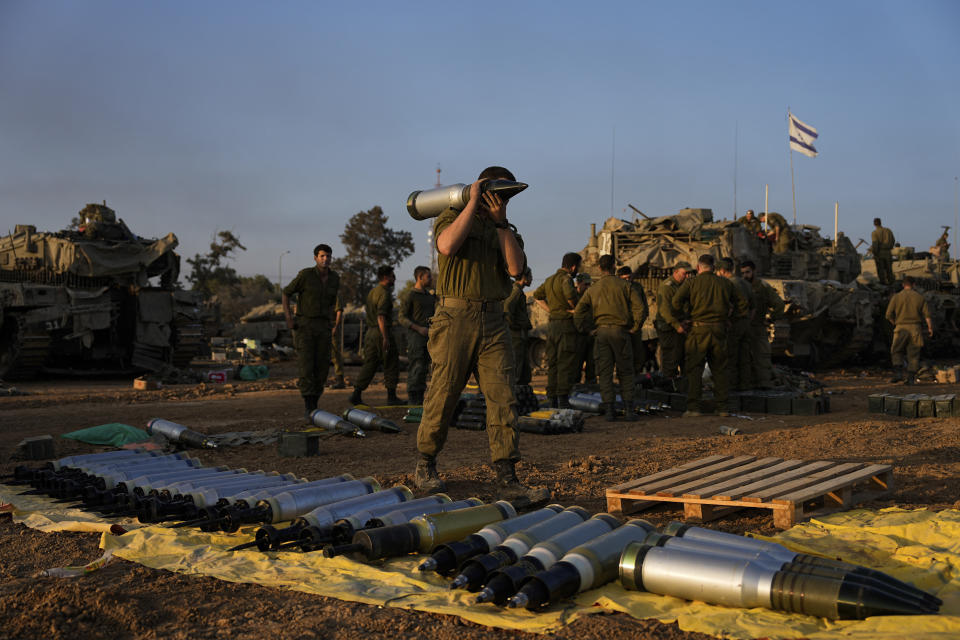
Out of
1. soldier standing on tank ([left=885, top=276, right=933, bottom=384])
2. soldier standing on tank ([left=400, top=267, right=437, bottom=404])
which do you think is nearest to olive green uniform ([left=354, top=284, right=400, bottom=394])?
soldier standing on tank ([left=400, top=267, right=437, bottom=404])

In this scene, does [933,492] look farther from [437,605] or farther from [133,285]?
[133,285]

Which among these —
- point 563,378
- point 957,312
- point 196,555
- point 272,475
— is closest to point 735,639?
point 196,555

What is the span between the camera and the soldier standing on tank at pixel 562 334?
1170 cm

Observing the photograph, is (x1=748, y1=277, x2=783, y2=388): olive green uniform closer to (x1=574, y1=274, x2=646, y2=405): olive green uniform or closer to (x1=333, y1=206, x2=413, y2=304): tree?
(x1=574, y1=274, x2=646, y2=405): olive green uniform

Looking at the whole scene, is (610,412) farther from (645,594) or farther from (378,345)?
(645,594)

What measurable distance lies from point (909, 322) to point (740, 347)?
4.93 metres

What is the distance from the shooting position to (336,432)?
8984 mm

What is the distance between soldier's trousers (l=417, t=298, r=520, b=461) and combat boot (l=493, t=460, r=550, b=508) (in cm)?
7

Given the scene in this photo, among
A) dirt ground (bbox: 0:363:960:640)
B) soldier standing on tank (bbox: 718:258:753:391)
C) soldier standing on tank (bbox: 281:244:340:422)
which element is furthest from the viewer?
soldier standing on tank (bbox: 718:258:753:391)

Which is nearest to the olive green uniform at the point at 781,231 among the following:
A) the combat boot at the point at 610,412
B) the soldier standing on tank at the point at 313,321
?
the combat boot at the point at 610,412

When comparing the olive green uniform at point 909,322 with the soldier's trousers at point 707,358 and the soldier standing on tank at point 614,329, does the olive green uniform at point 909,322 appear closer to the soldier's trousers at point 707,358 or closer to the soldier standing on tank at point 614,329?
the soldier's trousers at point 707,358

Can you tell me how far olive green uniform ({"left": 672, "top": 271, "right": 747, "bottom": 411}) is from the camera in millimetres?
10375

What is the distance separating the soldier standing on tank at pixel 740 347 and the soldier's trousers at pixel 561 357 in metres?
2.19

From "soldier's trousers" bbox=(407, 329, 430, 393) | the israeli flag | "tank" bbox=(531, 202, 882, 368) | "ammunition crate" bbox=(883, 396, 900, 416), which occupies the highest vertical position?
the israeli flag
